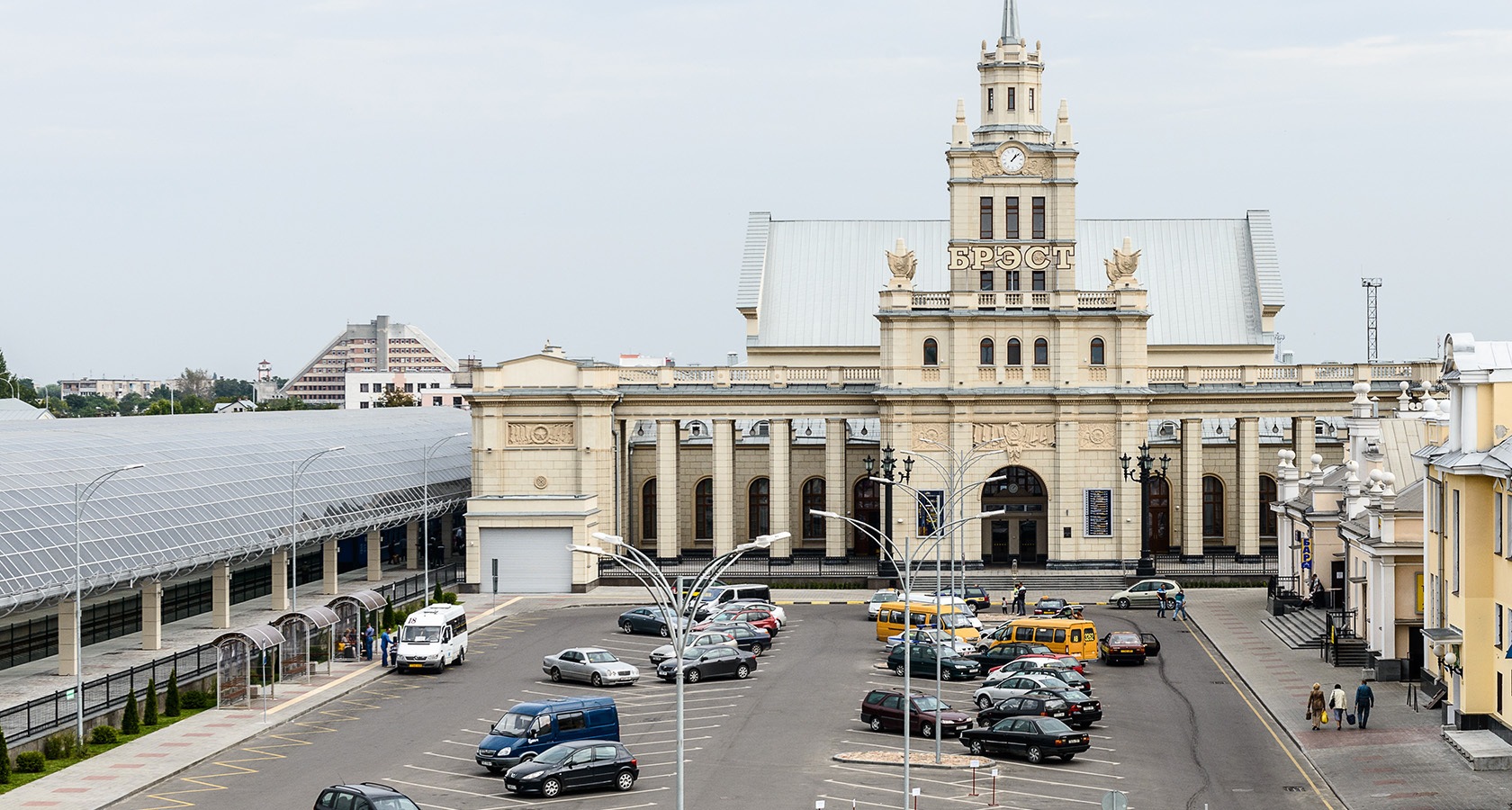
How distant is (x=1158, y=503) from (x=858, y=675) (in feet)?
154

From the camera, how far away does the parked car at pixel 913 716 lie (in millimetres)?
52406

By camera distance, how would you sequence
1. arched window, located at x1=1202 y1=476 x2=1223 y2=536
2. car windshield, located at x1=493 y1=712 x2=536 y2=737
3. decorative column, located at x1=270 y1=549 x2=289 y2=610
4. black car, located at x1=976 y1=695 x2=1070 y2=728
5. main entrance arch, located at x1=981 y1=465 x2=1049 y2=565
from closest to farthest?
car windshield, located at x1=493 y1=712 x2=536 y2=737 < black car, located at x1=976 y1=695 x2=1070 y2=728 < decorative column, located at x1=270 y1=549 x2=289 y2=610 < main entrance arch, located at x1=981 y1=465 x2=1049 y2=565 < arched window, located at x1=1202 y1=476 x2=1223 y2=536

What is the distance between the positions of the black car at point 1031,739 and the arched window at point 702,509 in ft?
198

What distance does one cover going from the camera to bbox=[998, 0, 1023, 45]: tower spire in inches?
3917

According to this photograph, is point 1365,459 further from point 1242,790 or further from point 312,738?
point 312,738

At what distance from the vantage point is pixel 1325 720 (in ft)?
180

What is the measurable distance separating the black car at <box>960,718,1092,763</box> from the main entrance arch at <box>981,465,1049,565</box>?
164 ft

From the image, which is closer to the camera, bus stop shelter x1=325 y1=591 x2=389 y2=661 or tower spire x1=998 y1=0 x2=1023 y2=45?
bus stop shelter x1=325 y1=591 x2=389 y2=661

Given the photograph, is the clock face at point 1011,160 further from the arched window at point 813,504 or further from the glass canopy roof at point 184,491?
the glass canopy roof at point 184,491

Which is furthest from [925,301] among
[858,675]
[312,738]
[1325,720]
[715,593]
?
[312,738]

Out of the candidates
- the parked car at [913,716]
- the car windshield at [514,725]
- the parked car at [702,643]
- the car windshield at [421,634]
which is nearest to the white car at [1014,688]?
the parked car at [913,716]

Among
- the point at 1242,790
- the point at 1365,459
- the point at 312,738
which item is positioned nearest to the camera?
the point at 1242,790

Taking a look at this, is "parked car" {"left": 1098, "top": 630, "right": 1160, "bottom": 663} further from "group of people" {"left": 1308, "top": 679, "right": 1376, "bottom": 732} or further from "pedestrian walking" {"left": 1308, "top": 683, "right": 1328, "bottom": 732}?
"pedestrian walking" {"left": 1308, "top": 683, "right": 1328, "bottom": 732}

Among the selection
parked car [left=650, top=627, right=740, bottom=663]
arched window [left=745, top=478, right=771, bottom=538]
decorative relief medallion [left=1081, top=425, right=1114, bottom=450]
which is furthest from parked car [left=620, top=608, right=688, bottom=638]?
arched window [left=745, top=478, right=771, bottom=538]
